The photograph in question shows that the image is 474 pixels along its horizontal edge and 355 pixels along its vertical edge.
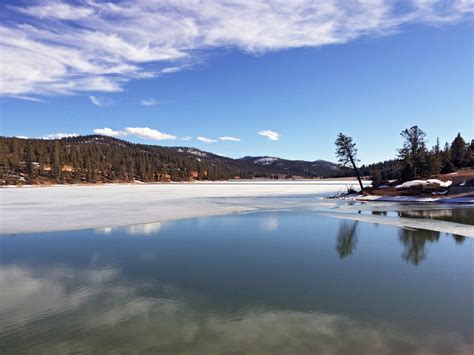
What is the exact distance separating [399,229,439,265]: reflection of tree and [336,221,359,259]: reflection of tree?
7.70 feet

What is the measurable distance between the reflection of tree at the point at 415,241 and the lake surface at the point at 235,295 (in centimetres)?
10

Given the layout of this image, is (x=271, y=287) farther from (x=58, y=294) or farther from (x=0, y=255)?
(x=0, y=255)

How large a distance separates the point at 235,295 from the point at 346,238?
1046 cm

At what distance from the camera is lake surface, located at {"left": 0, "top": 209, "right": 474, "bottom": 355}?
6.69m

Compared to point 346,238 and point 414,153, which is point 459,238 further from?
point 414,153

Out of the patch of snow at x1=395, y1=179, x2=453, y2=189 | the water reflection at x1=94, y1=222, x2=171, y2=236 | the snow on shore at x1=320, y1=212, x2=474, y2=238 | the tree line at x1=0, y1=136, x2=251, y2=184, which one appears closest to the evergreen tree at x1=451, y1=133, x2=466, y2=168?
the patch of snow at x1=395, y1=179, x2=453, y2=189

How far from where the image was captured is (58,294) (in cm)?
938

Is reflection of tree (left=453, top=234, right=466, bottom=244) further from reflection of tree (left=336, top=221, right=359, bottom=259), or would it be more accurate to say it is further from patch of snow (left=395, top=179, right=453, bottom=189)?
patch of snow (left=395, top=179, right=453, bottom=189)

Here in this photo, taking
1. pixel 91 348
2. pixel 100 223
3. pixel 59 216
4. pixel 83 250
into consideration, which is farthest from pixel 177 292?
pixel 59 216

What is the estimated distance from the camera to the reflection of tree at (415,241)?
1345 cm

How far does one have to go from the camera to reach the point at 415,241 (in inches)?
656

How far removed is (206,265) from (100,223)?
1290 cm

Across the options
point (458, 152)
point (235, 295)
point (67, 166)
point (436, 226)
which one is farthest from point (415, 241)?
point (67, 166)

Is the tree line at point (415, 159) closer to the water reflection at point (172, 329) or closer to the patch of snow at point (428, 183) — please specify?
the patch of snow at point (428, 183)
